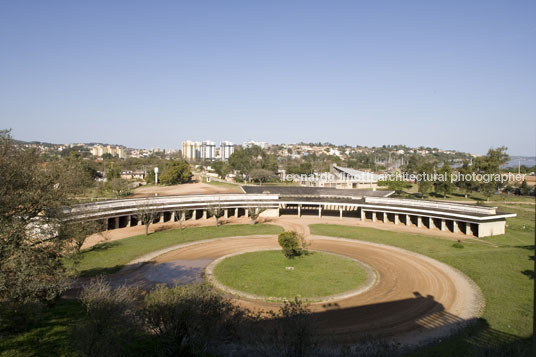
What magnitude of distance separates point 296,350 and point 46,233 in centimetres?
1540

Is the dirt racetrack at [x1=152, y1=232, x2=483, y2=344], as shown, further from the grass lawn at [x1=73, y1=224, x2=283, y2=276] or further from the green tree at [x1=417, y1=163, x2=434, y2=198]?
the green tree at [x1=417, y1=163, x2=434, y2=198]

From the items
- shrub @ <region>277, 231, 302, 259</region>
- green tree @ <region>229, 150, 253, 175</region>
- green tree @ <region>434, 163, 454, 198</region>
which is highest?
green tree @ <region>229, 150, 253, 175</region>

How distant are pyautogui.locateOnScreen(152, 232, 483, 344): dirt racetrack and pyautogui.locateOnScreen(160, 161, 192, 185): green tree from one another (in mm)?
59905

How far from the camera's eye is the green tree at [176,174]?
9012 centimetres

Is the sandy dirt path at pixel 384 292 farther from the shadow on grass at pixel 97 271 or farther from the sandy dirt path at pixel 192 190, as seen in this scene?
the sandy dirt path at pixel 192 190

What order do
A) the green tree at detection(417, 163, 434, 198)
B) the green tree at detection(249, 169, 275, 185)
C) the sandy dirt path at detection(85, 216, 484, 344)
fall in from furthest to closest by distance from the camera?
the green tree at detection(249, 169, 275, 185)
the green tree at detection(417, 163, 434, 198)
the sandy dirt path at detection(85, 216, 484, 344)

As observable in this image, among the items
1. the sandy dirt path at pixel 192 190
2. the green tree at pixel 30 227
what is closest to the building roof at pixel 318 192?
the sandy dirt path at pixel 192 190

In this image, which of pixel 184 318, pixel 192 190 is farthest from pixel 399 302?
pixel 192 190

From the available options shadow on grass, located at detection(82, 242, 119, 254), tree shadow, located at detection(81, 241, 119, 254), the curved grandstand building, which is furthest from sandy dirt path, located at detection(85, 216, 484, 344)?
the curved grandstand building

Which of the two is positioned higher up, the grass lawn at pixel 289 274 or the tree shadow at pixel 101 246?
the tree shadow at pixel 101 246

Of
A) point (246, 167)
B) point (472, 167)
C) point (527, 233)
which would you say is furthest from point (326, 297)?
point (246, 167)

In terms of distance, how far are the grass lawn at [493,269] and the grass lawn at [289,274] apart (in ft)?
27.8

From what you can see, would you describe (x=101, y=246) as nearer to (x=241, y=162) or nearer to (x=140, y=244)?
(x=140, y=244)

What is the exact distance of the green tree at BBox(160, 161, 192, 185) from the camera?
90125 millimetres
